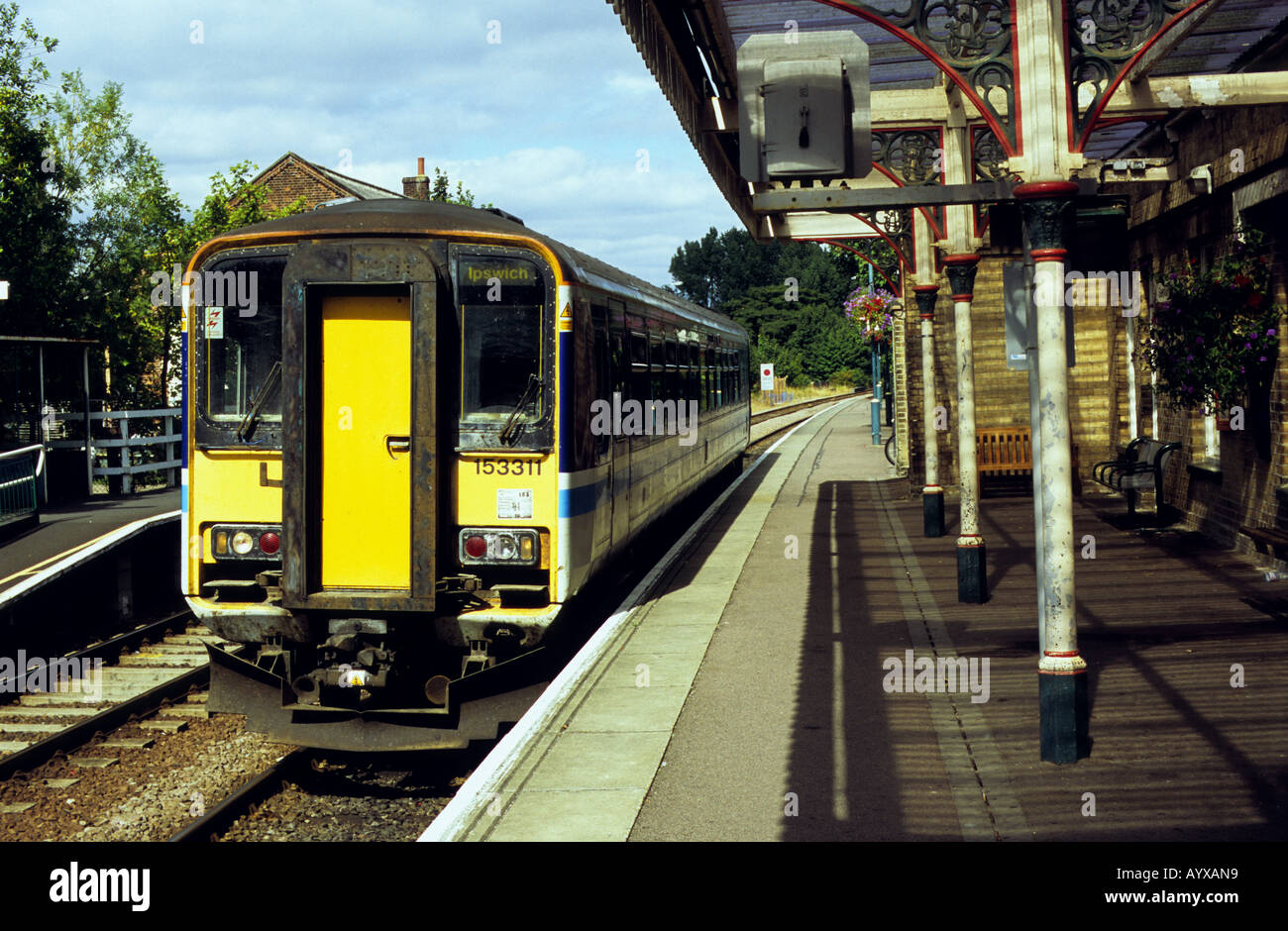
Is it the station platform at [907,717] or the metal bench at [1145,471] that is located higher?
the metal bench at [1145,471]

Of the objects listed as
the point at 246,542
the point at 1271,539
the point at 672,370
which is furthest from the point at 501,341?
the point at 1271,539

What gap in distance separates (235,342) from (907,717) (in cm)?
480

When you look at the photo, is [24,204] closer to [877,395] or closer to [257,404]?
[257,404]

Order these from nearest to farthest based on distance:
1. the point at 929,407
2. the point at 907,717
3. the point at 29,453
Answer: the point at 907,717, the point at 929,407, the point at 29,453

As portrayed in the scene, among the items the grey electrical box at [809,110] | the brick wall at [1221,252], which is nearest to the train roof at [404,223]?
the grey electrical box at [809,110]

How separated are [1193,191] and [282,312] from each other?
920cm

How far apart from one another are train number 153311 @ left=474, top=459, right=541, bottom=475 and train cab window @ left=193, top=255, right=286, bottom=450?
4.36 feet

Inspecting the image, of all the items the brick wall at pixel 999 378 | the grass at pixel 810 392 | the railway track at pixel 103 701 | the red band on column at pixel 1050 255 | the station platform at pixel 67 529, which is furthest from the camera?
the grass at pixel 810 392

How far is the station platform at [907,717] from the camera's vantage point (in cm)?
579

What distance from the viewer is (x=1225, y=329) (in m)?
11.3

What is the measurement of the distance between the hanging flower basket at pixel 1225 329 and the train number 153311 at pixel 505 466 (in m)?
6.54

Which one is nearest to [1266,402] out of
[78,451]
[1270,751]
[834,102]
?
[1270,751]

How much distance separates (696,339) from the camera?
1677 centimetres

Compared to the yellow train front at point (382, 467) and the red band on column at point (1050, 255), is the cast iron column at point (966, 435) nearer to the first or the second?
the yellow train front at point (382, 467)
